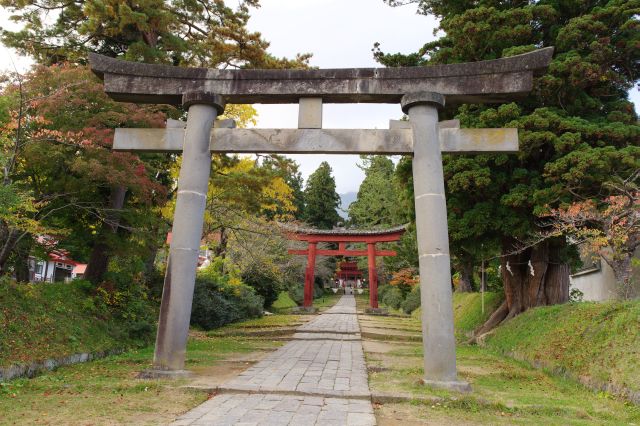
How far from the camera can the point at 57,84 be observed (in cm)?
884

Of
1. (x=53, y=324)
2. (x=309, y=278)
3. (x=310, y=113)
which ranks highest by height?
(x=310, y=113)

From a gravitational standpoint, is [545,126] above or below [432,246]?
above

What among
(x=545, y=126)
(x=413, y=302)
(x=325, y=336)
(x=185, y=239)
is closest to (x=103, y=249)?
(x=185, y=239)

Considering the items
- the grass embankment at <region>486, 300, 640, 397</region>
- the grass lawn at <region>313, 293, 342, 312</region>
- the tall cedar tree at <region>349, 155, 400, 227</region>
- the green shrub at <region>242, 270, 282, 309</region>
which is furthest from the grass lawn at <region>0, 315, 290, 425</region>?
the tall cedar tree at <region>349, 155, 400, 227</region>

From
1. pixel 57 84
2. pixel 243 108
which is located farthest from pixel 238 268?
pixel 57 84

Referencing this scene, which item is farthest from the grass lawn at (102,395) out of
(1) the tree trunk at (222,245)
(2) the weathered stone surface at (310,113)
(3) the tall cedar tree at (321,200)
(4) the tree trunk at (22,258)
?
(3) the tall cedar tree at (321,200)

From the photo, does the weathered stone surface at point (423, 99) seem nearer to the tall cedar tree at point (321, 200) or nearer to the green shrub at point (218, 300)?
the green shrub at point (218, 300)

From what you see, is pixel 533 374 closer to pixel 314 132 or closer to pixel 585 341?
pixel 585 341

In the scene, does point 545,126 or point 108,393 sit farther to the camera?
point 545,126

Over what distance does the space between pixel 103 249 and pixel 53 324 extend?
10.0ft

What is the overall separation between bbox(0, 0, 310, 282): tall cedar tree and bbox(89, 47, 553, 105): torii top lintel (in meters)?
3.54

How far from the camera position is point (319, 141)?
302 inches

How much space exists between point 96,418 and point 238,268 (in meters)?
16.4

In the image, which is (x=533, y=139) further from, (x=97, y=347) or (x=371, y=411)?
(x=97, y=347)
